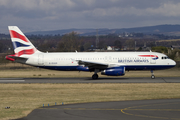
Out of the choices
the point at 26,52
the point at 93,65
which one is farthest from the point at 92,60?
the point at 26,52

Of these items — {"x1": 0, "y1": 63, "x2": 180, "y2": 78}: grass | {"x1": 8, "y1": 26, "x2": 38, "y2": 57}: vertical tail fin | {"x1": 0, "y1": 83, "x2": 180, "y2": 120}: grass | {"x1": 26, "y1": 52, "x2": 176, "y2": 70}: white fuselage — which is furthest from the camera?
{"x1": 0, "y1": 63, "x2": 180, "y2": 78}: grass

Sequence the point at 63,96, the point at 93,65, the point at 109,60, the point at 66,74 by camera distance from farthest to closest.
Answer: the point at 66,74 → the point at 109,60 → the point at 93,65 → the point at 63,96

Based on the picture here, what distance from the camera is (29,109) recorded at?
66.0 feet

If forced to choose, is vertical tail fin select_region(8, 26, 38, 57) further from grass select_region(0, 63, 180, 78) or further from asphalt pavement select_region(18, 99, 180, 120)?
asphalt pavement select_region(18, 99, 180, 120)

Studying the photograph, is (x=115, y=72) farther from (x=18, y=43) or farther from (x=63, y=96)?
(x=18, y=43)

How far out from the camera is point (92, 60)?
43.7m

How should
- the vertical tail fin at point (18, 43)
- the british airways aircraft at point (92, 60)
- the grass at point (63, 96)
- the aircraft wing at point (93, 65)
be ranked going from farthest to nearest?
the vertical tail fin at point (18, 43) → the british airways aircraft at point (92, 60) → the aircraft wing at point (93, 65) → the grass at point (63, 96)

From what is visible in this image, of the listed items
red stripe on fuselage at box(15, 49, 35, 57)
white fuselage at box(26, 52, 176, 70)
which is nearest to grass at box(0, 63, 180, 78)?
white fuselage at box(26, 52, 176, 70)

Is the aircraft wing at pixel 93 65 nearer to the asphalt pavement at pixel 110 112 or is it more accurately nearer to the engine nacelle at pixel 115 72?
the engine nacelle at pixel 115 72

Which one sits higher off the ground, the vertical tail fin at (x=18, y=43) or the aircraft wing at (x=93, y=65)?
the vertical tail fin at (x=18, y=43)

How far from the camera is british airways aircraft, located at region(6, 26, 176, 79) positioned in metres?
42.6

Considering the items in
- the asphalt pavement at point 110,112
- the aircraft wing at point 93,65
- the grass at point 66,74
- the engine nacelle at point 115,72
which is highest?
the aircraft wing at point 93,65

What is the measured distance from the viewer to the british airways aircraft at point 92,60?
4256 centimetres

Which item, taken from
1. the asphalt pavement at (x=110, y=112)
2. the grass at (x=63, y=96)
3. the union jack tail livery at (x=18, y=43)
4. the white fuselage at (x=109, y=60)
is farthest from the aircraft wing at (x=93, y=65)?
the asphalt pavement at (x=110, y=112)
